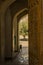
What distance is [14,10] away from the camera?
9844 millimetres

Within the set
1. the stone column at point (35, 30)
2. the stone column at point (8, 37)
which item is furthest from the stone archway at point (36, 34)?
the stone column at point (8, 37)

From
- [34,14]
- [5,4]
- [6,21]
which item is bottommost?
[34,14]

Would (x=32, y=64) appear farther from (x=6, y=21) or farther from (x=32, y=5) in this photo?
(x=6, y=21)

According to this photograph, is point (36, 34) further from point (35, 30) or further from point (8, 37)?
point (8, 37)

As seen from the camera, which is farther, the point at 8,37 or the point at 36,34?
the point at 8,37

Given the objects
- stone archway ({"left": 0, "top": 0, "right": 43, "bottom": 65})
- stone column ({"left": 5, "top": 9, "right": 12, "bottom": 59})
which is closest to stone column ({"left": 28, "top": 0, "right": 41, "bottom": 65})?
stone archway ({"left": 0, "top": 0, "right": 43, "bottom": 65})

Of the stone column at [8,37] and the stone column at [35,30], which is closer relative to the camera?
the stone column at [35,30]

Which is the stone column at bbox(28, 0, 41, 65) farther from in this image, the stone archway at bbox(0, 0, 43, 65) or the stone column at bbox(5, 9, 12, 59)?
the stone column at bbox(5, 9, 12, 59)

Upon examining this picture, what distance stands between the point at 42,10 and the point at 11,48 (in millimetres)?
8373

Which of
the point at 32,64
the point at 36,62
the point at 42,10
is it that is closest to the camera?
the point at 42,10

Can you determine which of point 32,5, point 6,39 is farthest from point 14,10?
point 32,5

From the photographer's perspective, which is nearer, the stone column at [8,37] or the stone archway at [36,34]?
the stone archway at [36,34]

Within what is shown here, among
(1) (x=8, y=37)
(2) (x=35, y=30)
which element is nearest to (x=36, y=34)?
(2) (x=35, y=30)

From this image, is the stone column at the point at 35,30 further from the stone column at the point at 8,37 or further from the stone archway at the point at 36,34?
the stone column at the point at 8,37
